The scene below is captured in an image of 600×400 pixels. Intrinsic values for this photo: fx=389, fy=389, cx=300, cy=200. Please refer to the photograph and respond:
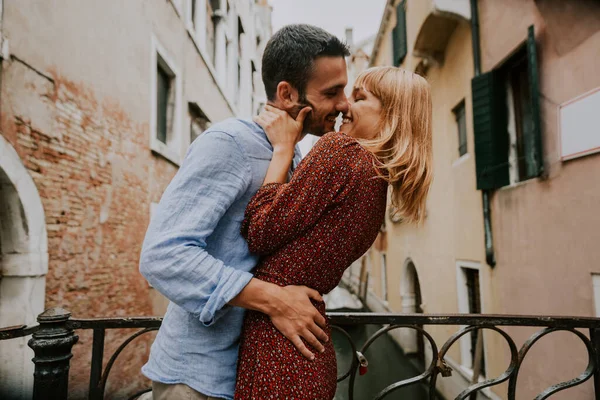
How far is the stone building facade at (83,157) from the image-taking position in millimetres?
3377

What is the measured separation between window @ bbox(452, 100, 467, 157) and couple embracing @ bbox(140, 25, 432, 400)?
6290mm

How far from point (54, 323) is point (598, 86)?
423 centimetres

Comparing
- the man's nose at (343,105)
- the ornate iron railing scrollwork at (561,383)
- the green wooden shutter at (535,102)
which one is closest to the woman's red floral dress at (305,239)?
the man's nose at (343,105)

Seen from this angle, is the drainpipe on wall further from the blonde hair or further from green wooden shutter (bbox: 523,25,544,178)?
the blonde hair

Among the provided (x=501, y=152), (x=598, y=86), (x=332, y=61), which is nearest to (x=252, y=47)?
(x=501, y=152)

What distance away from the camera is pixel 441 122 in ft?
25.7

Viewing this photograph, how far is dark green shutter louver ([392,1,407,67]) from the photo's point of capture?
930cm

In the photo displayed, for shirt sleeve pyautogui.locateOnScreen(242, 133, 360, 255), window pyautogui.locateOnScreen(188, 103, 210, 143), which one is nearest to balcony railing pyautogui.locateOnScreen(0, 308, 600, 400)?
shirt sleeve pyautogui.locateOnScreen(242, 133, 360, 255)

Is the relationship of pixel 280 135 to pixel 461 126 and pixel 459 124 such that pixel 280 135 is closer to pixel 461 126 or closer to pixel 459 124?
pixel 461 126

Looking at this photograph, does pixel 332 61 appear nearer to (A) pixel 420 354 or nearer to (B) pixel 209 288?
(B) pixel 209 288

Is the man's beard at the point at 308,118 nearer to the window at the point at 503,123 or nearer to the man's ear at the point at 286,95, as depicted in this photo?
the man's ear at the point at 286,95

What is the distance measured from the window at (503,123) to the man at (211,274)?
478cm

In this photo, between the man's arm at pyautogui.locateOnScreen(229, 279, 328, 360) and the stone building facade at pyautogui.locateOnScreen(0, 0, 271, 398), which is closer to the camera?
the man's arm at pyautogui.locateOnScreen(229, 279, 328, 360)

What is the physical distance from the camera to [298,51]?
1.17m
